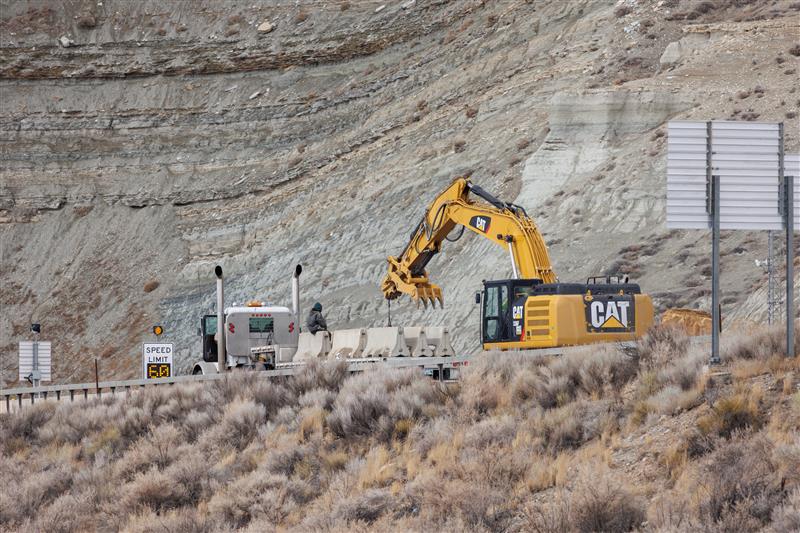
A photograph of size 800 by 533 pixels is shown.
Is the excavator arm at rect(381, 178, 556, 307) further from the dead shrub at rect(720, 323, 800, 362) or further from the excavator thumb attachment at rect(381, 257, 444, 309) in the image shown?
the dead shrub at rect(720, 323, 800, 362)

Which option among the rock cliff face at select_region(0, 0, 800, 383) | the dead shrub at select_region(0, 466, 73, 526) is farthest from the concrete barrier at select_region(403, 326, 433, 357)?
the dead shrub at select_region(0, 466, 73, 526)

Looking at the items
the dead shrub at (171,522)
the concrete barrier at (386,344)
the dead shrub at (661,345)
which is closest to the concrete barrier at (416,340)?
the concrete barrier at (386,344)

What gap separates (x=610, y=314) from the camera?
22828 mm

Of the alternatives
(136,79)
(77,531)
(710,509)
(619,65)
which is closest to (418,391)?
(77,531)

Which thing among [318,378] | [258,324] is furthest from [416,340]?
[318,378]

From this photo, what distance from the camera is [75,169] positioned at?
5962 cm

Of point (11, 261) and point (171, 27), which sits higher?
point (171, 27)

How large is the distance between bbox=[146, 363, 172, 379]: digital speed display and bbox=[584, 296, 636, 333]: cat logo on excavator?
1175 cm

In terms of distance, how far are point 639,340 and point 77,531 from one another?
800 cm

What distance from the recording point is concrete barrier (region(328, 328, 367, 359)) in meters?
27.0

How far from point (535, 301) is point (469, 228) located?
429cm

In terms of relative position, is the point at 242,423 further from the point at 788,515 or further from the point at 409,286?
the point at 409,286

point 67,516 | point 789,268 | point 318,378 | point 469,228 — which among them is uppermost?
point 469,228

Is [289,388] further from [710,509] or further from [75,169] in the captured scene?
[75,169]
